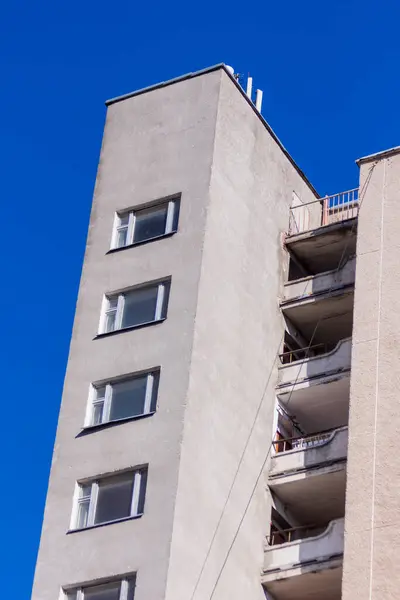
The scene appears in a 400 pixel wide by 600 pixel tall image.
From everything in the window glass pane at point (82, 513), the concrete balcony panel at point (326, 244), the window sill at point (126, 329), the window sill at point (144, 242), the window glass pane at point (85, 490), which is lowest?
the window glass pane at point (82, 513)

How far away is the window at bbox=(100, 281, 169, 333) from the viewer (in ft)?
141

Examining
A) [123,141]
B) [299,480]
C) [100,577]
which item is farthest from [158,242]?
[100,577]

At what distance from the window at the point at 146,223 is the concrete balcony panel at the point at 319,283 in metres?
5.44

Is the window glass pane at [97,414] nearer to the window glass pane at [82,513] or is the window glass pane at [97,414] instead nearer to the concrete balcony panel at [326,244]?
the window glass pane at [82,513]

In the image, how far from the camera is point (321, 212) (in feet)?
172

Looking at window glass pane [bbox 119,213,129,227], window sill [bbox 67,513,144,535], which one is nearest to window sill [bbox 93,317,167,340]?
window glass pane [bbox 119,213,129,227]

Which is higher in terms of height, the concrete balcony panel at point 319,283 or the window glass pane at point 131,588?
the concrete balcony panel at point 319,283

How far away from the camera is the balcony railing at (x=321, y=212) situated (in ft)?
165

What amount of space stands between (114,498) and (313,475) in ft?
22.4

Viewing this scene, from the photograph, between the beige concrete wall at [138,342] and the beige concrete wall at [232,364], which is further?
the beige concrete wall at [232,364]

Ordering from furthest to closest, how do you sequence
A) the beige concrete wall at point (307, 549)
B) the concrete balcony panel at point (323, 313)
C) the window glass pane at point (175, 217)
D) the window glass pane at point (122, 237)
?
the concrete balcony panel at point (323, 313) → the window glass pane at point (122, 237) → the window glass pane at point (175, 217) → the beige concrete wall at point (307, 549)

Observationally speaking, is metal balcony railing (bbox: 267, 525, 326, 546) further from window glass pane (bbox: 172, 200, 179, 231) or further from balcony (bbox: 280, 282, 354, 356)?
window glass pane (bbox: 172, 200, 179, 231)

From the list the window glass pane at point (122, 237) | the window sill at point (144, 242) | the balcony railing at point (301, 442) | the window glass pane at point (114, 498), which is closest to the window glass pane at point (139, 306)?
the window sill at point (144, 242)

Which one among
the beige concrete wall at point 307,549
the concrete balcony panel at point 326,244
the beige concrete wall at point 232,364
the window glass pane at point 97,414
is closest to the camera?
Result: the beige concrete wall at point 232,364
